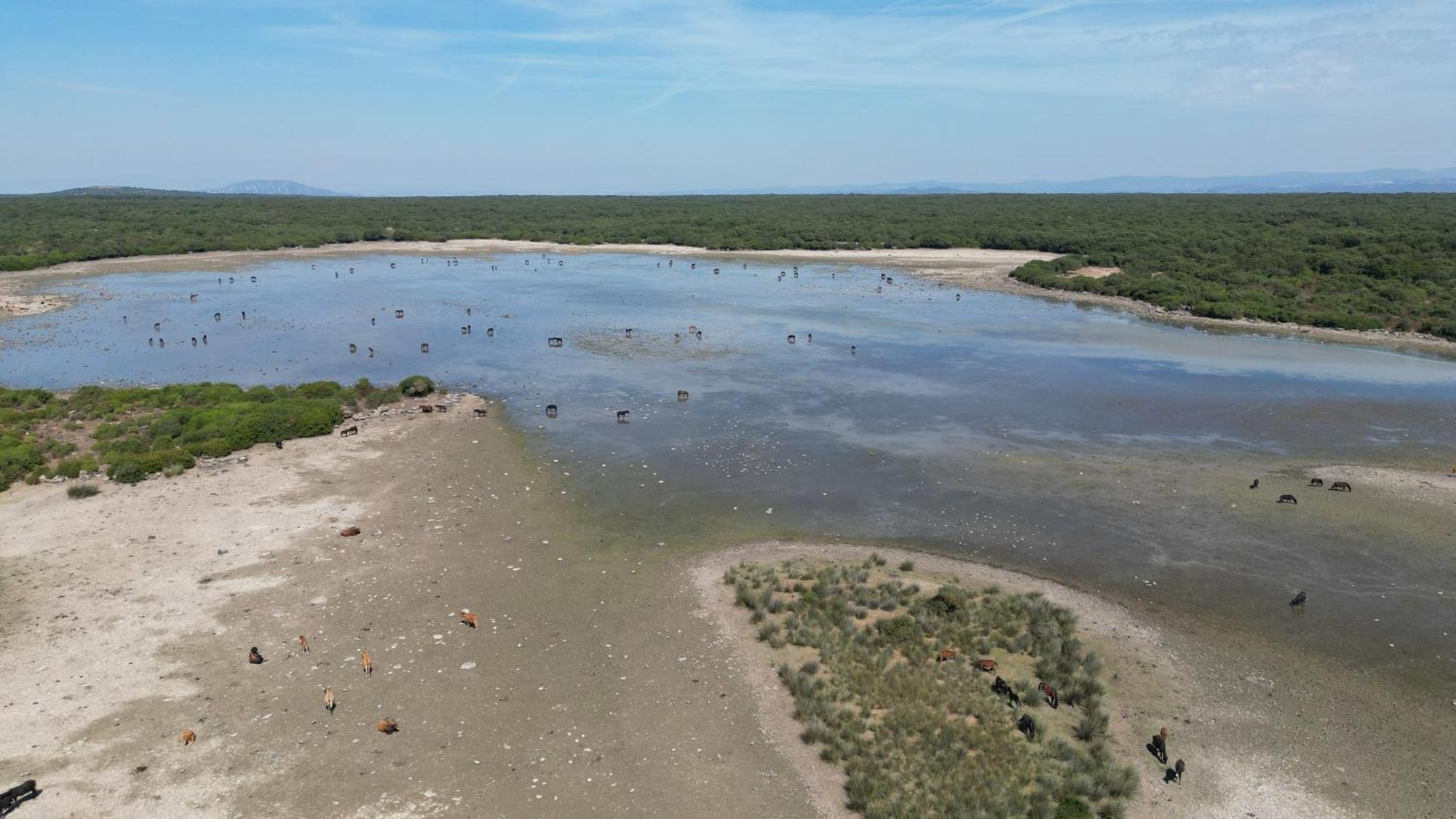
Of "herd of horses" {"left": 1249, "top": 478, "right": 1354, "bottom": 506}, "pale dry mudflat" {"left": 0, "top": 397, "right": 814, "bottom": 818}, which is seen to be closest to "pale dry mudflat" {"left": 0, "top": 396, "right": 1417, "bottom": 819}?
"pale dry mudflat" {"left": 0, "top": 397, "right": 814, "bottom": 818}

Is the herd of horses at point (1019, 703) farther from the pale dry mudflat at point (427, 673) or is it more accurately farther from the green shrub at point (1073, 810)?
the green shrub at point (1073, 810)

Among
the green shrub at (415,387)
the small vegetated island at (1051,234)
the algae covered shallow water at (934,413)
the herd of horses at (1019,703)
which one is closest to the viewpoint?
the herd of horses at (1019,703)

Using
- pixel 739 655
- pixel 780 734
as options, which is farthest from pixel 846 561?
pixel 780 734

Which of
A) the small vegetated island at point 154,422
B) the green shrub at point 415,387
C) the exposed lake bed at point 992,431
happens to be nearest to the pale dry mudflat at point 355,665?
the small vegetated island at point 154,422

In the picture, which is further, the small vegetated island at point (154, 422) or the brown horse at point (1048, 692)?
the small vegetated island at point (154, 422)

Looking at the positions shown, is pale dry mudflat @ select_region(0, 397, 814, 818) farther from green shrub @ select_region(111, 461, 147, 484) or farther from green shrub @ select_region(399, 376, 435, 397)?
green shrub @ select_region(399, 376, 435, 397)

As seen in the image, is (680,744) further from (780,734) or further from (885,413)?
(885,413)
